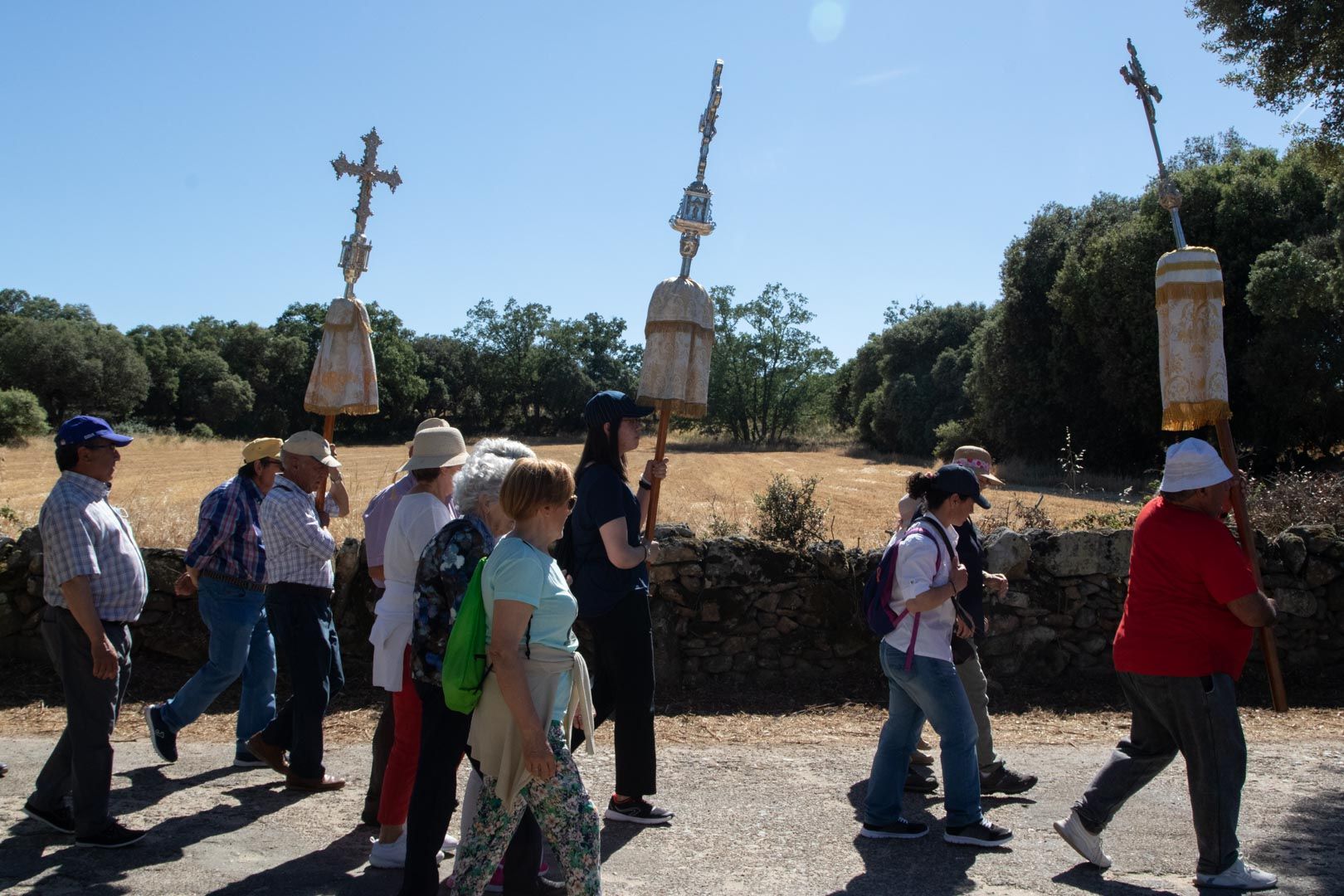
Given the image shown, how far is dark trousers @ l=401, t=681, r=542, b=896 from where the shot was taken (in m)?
3.53

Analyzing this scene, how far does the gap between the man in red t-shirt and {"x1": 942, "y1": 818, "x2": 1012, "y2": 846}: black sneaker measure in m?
0.77

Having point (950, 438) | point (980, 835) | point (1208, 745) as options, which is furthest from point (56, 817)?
point (950, 438)

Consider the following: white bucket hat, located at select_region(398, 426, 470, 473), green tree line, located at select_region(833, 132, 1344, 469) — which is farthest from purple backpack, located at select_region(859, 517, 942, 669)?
green tree line, located at select_region(833, 132, 1344, 469)

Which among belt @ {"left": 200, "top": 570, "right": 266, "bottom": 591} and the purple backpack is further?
belt @ {"left": 200, "top": 570, "right": 266, "bottom": 591}

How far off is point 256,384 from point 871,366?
3414 cm

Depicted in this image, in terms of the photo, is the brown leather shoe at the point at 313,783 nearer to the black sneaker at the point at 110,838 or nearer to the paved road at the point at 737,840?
the paved road at the point at 737,840

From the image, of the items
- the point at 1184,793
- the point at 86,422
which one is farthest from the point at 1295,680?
the point at 86,422

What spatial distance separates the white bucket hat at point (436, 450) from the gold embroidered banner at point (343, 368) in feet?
7.64

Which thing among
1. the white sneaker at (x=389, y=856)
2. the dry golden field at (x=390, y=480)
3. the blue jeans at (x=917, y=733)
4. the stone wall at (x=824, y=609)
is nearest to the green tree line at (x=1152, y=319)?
the dry golden field at (x=390, y=480)

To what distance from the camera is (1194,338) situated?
6047mm

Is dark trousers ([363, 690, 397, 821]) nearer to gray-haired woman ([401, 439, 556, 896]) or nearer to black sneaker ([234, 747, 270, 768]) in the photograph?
gray-haired woman ([401, 439, 556, 896])

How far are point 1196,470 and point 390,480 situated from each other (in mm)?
17058

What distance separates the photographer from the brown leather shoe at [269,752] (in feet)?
17.8

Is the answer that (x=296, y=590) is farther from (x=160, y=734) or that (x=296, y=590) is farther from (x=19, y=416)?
(x=19, y=416)
